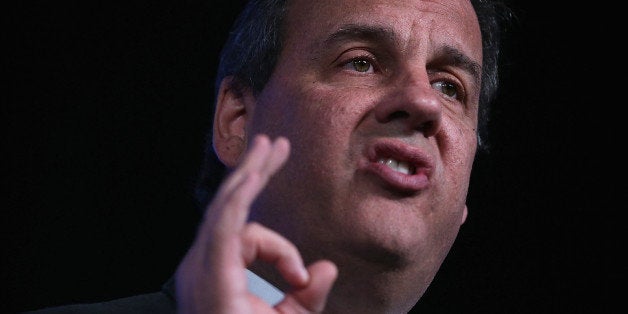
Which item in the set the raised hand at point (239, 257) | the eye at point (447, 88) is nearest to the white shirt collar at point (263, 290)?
the raised hand at point (239, 257)

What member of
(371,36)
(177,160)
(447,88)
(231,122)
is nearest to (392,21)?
(371,36)

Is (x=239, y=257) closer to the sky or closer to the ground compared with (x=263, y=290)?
closer to the sky

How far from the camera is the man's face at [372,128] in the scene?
4.72 ft

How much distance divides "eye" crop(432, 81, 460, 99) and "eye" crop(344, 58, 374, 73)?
0.68 ft

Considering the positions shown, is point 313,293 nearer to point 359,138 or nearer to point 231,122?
point 359,138

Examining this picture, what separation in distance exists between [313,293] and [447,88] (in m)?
0.93

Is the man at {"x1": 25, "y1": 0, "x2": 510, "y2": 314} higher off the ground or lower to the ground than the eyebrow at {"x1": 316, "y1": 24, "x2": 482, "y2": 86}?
lower

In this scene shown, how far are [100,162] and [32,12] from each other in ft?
1.66

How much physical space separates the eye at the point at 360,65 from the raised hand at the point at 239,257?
2.22 feet

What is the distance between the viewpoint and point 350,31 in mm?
1693

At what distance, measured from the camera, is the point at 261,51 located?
73.8 inches

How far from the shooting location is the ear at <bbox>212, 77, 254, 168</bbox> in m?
1.78

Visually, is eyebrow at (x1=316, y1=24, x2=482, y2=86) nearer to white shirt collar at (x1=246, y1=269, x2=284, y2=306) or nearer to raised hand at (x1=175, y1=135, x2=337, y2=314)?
white shirt collar at (x1=246, y1=269, x2=284, y2=306)

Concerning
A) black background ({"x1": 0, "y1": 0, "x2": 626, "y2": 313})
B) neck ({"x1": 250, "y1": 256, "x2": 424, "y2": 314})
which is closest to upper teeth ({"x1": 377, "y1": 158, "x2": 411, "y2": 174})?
neck ({"x1": 250, "y1": 256, "x2": 424, "y2": 314})
